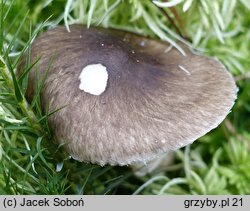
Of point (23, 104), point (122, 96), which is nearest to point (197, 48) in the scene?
point (122, 96)

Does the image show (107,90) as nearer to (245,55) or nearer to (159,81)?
(159,81)

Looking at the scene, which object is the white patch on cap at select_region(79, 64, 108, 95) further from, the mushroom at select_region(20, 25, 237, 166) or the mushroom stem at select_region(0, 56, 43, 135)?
the mushroom stem at select_region(0, 56, 43, 135)

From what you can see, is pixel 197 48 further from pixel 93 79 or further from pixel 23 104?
pixel 23 104

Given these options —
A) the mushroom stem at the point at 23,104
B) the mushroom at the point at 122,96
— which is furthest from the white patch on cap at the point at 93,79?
the mushroom stem at the point at 23,104

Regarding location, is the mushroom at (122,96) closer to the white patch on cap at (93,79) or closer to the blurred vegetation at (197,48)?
the white patch on cap at (93,79)

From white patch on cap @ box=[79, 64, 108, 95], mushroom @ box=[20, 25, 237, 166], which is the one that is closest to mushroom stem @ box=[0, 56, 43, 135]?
mushroom @ box=[20, 25, 237, 166]
